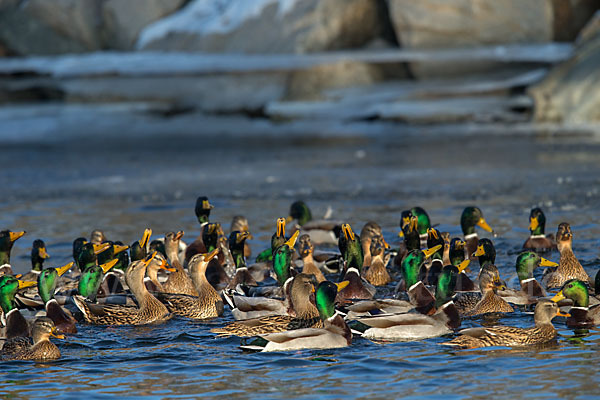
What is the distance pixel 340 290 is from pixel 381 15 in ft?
50.3

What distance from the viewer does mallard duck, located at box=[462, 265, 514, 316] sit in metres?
7.92

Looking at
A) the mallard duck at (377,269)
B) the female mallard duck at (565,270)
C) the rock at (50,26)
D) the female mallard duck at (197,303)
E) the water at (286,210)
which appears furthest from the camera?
the rock at (50,26)

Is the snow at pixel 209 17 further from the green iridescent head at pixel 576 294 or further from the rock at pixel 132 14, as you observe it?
the green iridescent head at pixel 576 294

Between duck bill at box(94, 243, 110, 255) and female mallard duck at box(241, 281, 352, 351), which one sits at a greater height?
duck bill at box(94, 243, 110, 255)

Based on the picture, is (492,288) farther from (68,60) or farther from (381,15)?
(68,60)

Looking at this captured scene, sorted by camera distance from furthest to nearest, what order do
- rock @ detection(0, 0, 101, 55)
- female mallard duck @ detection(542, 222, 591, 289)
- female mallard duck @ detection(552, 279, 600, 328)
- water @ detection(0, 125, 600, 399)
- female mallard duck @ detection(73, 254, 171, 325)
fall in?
rock @ detection(0, 0, 101, 55)
female mallard duck @ detection(542, 222, 591, 289)
female mallard duck @ detection(73, 254, 171, 325)
female mallard duck @ detection(552, 279, 600, 328)
water @ detection(0, 125, 600, 399)

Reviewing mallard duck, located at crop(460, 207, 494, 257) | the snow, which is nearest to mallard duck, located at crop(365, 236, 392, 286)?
mallard duck, located at crop(460, 207, 494, 257)

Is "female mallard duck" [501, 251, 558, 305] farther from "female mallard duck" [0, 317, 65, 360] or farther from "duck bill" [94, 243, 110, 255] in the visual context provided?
"duck bill" [94, 243, 110, 255]

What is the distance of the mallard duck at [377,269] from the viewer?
951 centimetres

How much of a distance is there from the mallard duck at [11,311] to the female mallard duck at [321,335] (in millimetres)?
1701

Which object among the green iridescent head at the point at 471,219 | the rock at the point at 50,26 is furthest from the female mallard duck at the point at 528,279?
the rock at the point at 50,26

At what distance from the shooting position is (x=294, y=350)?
6.98 meters

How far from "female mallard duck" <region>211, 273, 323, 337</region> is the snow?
622 inches

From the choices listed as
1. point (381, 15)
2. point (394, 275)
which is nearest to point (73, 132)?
point (381, 15)
